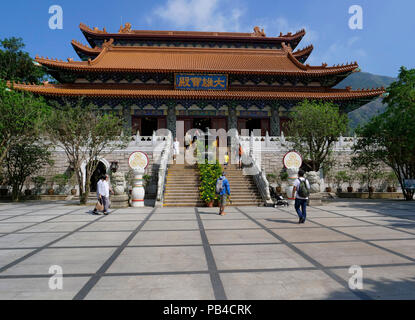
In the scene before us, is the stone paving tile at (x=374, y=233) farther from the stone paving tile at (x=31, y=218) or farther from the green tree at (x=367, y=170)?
the green tree at (x=367, y=170)

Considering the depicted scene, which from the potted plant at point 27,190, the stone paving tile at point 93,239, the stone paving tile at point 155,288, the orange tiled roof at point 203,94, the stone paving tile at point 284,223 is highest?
the orange tiled roof at point 203,94

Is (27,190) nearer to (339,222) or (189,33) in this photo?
(339,222)

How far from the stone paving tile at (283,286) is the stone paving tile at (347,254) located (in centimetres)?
73

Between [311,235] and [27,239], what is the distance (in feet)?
20.8

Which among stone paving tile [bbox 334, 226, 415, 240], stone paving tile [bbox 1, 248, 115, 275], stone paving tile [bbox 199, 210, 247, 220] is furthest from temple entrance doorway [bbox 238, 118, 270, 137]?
stone paving tile [bbox 1, 248, 115, 275]

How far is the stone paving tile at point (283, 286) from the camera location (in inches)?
Answer: 116

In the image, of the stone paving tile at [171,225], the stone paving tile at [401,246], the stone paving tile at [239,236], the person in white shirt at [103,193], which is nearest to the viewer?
the stone paving tile at [401,246]

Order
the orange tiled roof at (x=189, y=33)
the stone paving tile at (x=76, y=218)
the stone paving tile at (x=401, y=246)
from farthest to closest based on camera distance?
the orange tiled roof at (x=189, y=33), the stone paving tile at (x=76, y=218), the stone paving tile at (x=401, y=246)

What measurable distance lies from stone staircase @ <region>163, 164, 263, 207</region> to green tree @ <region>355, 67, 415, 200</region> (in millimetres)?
6915

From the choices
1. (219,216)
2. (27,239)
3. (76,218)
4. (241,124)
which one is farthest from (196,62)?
(27,239)

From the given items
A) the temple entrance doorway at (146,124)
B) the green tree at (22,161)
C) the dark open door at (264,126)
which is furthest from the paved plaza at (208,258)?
the dark open door at (264,126)

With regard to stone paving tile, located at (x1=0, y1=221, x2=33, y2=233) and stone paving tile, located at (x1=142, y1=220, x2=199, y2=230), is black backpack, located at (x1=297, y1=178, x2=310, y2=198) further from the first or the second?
stone paving tile, located at (x1=0, y1=221, x2=33, y2=233)

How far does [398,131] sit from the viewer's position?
12562 millimetres

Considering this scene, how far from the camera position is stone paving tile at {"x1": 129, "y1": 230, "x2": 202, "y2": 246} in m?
5.34
